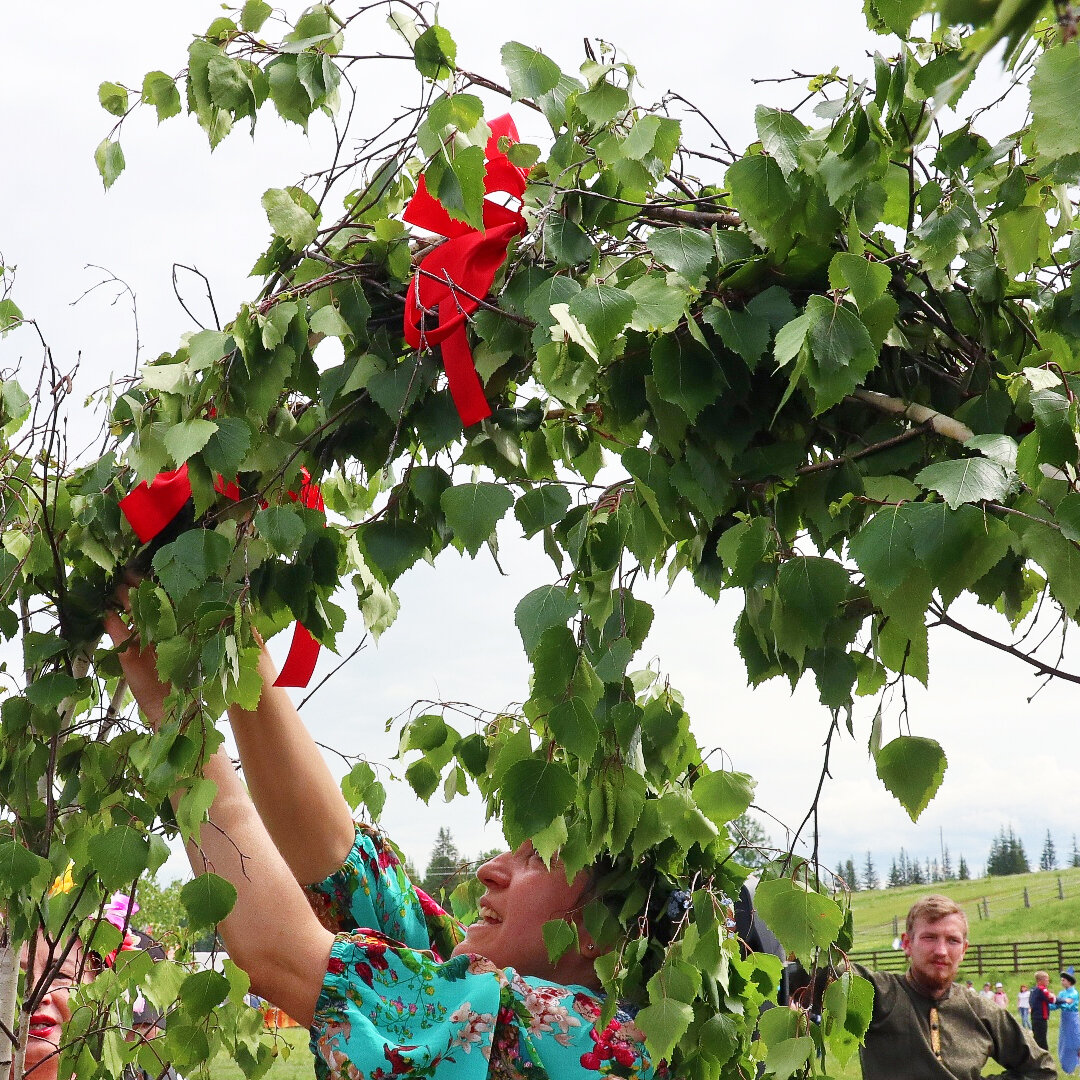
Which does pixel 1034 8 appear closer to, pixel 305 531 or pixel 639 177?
pixel 639 177

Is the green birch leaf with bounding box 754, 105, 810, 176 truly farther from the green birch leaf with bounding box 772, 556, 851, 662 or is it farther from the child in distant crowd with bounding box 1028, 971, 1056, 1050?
the child in distant crowd with bounding box 1028, 971, 1056, 1050

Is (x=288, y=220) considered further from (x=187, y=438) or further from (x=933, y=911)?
(x=933, y=911)

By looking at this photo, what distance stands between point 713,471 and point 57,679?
0.94 metres

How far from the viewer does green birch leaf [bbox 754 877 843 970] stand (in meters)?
1.04

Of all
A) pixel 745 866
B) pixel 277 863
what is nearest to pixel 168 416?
pixel 277 863

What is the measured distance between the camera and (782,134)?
1.03 metres

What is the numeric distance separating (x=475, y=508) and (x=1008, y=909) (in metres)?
22.6

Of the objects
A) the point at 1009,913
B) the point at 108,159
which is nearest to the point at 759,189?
the point at 108,159

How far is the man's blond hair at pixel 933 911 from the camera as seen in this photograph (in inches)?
147

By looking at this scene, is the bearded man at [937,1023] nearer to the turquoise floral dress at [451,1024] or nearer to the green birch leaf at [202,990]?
the turquoise floral dress at [451,1024]

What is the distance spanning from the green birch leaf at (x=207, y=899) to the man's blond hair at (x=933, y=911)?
10.5 feet

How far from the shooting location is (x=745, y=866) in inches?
65.4

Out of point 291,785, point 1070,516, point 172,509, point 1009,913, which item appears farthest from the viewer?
point 1009,913

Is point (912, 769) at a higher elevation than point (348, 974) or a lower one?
higher
